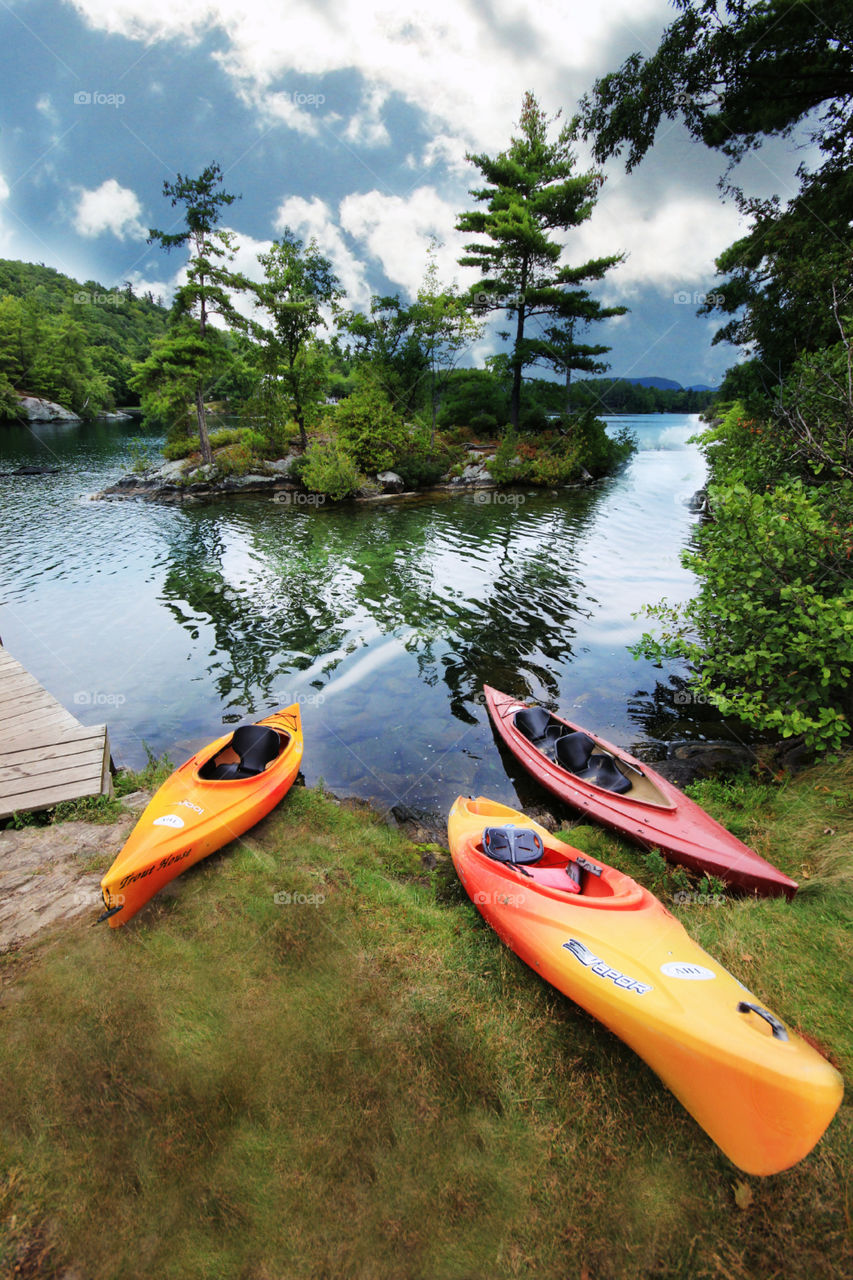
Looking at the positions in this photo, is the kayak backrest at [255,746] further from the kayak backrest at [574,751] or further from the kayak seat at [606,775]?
the kayak seat at [606,775]

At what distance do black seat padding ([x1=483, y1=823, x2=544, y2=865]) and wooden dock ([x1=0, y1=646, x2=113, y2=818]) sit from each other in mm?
4987

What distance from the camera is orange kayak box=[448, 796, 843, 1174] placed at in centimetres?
277

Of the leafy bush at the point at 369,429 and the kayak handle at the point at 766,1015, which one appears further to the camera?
the leafy bush at the point at 369,429

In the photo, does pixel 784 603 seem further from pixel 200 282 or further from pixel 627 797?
pixel 200 282

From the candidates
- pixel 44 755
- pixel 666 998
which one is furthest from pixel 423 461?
pixel 666 998

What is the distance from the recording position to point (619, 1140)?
3.18m

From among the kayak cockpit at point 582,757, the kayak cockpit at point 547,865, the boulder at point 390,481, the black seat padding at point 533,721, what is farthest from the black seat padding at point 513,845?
the boulder at point 390,481

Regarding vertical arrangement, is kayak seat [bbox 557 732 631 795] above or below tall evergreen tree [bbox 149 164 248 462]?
below

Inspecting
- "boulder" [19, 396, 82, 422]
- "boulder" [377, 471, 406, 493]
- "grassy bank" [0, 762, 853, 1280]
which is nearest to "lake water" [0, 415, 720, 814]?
"grassy bank" [0, 762, 853, 1280]

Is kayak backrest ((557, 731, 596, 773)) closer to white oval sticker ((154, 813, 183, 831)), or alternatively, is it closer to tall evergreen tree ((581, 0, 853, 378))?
white oval sticker ((154, 813, 183, 831))

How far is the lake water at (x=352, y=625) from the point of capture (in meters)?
8.73

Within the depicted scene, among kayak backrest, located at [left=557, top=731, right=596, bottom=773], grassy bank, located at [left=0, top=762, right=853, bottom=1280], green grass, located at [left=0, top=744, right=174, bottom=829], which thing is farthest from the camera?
kayak backrest, located at [left=557, top=731, right=596, bottom=773]

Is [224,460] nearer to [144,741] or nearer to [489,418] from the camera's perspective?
[489,418]

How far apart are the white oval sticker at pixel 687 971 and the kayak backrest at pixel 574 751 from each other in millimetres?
3621
